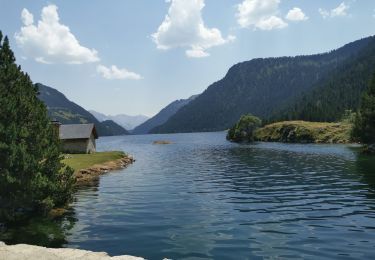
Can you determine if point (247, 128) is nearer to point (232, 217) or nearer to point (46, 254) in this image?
point (232, 217)

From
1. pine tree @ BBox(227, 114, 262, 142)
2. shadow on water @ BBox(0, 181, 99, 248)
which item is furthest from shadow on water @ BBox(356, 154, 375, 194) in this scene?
pine tree @ BBox(227, 114, 262, 142)

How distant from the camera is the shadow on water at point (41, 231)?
25781 millimetres

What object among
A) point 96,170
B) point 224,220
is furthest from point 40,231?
point 96,170

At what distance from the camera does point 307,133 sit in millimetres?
167125

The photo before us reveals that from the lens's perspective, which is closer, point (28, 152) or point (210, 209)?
point (28, 152)

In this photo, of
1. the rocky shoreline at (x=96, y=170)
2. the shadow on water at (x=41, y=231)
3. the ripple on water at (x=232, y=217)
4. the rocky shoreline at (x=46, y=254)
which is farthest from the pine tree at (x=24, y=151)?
the rocky shoreline at (x=96, y=170)

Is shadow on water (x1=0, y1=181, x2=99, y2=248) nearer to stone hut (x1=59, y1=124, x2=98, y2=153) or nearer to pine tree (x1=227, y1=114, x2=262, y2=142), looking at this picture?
stone hut (x1=59, y1=124, x2=98, y2=153)

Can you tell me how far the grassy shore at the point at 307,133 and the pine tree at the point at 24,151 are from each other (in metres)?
131

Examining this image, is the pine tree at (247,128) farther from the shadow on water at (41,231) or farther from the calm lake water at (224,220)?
the shadow on water at (41,231)

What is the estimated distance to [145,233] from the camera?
27719 mm

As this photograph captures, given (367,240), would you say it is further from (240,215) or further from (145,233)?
(145,233)

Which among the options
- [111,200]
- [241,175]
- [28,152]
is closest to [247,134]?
[241,175]

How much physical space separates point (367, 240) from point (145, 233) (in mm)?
14389

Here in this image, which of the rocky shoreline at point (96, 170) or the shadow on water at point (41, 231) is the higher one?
the rocky shoreline at point (96, 170)
